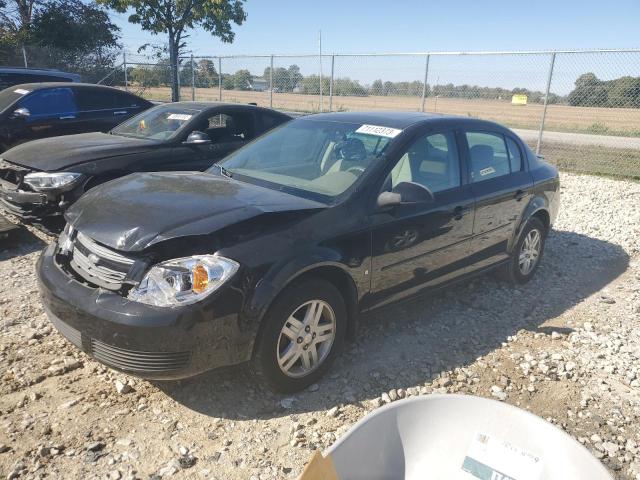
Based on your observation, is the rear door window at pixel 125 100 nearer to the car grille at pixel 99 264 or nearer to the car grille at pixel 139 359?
the car grille at pixel 99 264

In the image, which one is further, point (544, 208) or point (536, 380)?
point (544, 208)

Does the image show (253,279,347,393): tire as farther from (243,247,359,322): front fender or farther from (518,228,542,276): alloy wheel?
(518,228,542,276): alloy wheel

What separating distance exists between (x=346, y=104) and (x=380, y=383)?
37.3 ft

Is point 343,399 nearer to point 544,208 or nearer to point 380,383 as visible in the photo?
point 380,383

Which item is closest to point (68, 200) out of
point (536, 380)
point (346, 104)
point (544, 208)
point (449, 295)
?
point (449, 295)

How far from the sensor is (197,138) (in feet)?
19.1

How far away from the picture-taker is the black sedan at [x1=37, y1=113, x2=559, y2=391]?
255cm

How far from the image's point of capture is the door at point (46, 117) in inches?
293

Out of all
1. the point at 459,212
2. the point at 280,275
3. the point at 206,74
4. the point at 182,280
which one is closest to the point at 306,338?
the point at 280,275

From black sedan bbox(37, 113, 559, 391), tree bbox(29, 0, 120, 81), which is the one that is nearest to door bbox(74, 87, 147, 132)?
black sedan bbox(37, 113, 559, 391)

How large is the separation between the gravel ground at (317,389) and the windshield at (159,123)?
2.04 meters

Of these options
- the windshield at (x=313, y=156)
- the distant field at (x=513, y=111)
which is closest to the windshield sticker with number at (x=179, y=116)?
the windshield at (x=313, y=156)

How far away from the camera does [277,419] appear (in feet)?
9.29

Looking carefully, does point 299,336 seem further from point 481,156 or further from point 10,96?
point 10,96
